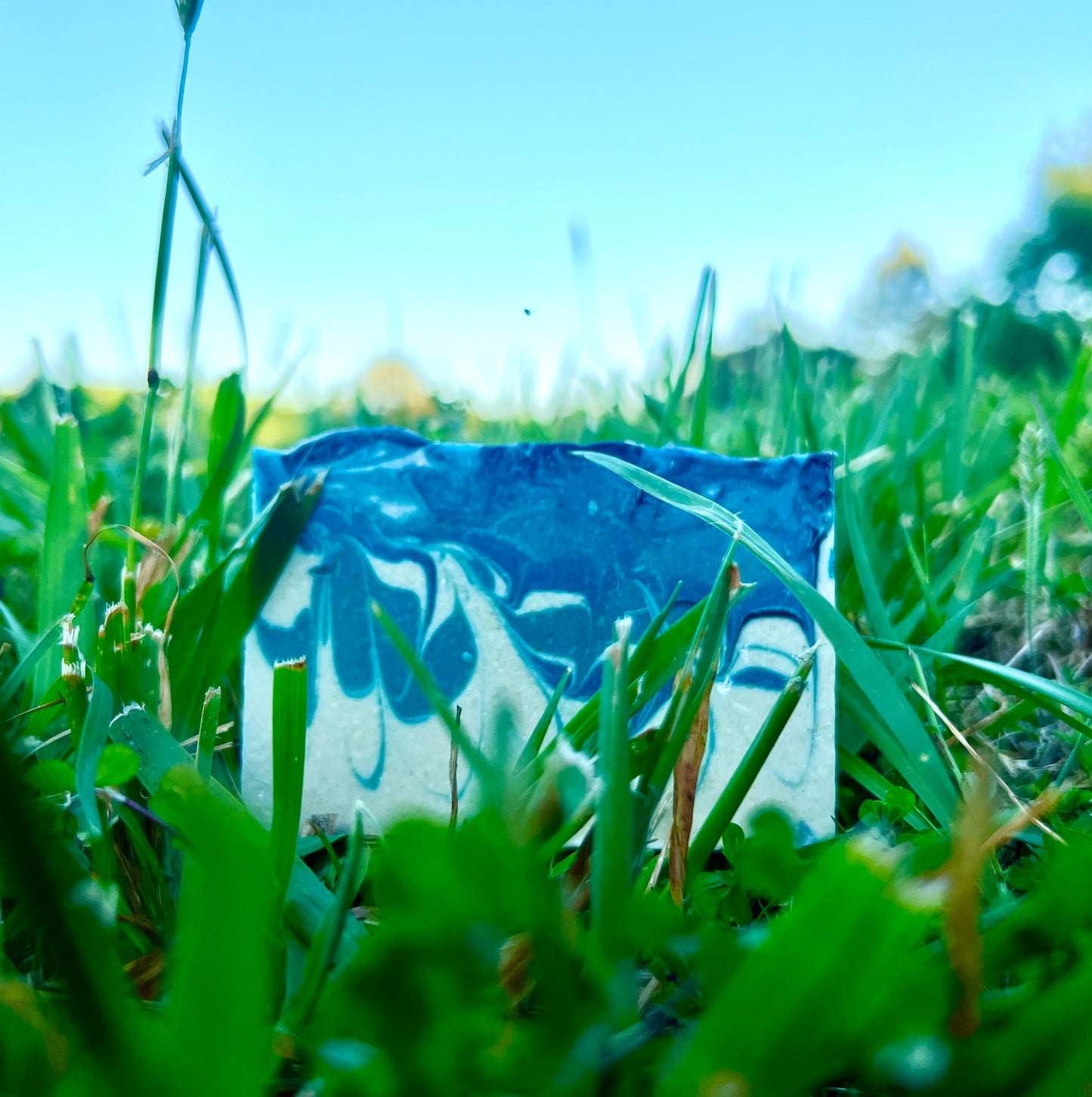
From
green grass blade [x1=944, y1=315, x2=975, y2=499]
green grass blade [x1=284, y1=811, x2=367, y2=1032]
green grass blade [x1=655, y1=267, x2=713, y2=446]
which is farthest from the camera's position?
green grass blade [x1=944, y1=315, x2=975, y2=499]

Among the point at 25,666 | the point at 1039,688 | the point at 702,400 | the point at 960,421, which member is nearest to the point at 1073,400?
the point at 960,421

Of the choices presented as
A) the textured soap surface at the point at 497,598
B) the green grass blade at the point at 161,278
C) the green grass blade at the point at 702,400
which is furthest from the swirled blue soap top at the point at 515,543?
the green grass blade at the point at 702,400

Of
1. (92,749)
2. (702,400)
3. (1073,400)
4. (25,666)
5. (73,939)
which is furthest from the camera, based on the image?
(1073,400)

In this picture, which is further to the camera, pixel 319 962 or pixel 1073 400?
pixel 1073 400

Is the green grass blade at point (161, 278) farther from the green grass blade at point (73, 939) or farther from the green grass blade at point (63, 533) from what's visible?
the green grass blade at point (73, 939)

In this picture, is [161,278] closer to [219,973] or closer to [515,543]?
[515,543]

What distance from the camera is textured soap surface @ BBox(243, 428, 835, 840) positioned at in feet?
1.95

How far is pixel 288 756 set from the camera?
0.38 metres

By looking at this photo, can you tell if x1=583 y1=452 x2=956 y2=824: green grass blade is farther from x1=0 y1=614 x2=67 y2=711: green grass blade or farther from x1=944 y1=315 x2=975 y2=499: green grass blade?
x1=944 y1=315 x2=975 y2=499: green grass blade

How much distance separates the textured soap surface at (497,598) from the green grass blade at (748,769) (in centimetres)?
20

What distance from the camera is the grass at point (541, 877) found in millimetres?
202

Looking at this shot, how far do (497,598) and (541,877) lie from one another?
1.34ft

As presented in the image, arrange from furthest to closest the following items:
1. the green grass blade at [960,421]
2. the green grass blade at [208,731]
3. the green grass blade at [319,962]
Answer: the green grass blade at [960,421] < the green grass blade at [208,731] < the green grass blade at [319,962]

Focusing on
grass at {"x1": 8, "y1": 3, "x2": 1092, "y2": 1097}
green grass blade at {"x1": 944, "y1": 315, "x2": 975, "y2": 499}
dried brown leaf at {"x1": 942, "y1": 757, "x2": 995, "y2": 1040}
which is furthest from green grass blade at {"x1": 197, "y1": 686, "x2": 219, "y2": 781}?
green grass blade at {"x1": 944, "y1": 315, "x2": 975, "y2": 499}
